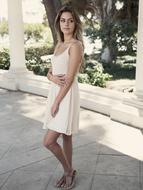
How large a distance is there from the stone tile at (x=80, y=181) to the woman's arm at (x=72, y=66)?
3.25ft

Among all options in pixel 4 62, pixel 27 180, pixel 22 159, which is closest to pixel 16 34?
pixel 4 62

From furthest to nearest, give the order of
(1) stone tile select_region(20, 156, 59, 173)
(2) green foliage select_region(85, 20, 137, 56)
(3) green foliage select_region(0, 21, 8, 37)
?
(3) green foliage select_region(0, 21, 8, 37), (2) green foliage select_region(85, 20, 137, 56), (1) stone tile select_region(20, 156, 59, 173)

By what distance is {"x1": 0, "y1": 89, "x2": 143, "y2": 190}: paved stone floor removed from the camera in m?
3.86

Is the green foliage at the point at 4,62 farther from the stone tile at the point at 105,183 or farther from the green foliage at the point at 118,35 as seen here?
the stone tile at the point at 105,183

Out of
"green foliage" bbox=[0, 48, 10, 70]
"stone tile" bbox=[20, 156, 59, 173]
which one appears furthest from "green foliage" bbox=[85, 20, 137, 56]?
"stone tile" bbox=[20, 156, 59, 173]

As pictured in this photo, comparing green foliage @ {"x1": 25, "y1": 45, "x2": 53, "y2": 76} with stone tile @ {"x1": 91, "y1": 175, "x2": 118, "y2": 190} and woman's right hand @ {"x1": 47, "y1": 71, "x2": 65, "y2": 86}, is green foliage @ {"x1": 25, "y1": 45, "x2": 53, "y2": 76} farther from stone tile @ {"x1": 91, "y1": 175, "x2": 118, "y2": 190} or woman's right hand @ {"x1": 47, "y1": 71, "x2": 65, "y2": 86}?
woman's right hand @ {"x1": 47, "y1": 71, "x2": 65, "y2": 86}

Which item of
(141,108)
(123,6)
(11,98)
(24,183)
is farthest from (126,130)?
(123,6)

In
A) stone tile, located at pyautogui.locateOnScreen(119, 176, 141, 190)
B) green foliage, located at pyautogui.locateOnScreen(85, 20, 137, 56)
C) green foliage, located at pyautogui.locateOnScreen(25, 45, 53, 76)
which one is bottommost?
stone tile, located at pyautogui.locateOnScreen(119, 176, 141, 190)

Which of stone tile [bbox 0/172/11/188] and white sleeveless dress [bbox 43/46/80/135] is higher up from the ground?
white sleeveless dress [bbox 43/46/80/135]

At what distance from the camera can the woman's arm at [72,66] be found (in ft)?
10.6

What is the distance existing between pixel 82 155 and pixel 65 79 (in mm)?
1596

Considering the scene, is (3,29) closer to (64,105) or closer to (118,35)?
(118,35)

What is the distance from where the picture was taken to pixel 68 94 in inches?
132

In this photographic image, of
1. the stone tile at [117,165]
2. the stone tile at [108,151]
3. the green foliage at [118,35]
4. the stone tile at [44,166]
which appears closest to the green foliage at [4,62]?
the green foliage at [118,35]
